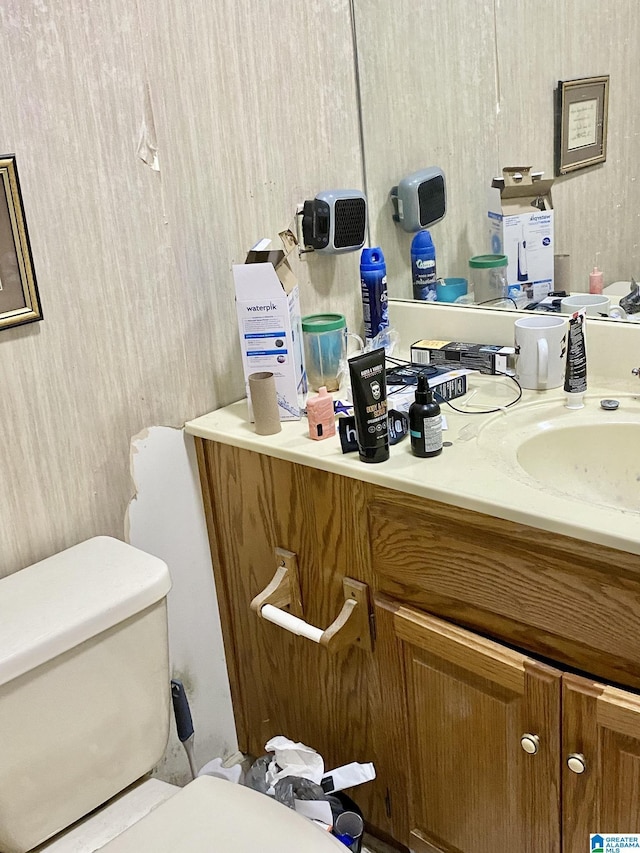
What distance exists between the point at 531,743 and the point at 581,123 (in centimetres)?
95

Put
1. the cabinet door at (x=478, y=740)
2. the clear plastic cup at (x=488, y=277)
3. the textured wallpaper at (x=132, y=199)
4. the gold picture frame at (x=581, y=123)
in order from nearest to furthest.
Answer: the cabinet door at (x=478, y=740) → the textured wallpaper at (x=132, y=199) → the gold picture frame at (x=581, y=123) → the clear plastic cup at (x=488, y=277)

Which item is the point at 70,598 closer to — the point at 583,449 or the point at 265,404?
the point at 265,404

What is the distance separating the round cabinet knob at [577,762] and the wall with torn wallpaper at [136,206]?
0.75 metres

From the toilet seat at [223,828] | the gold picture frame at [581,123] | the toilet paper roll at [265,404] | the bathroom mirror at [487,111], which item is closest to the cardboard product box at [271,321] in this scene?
the toilet paper roll at [265,404]

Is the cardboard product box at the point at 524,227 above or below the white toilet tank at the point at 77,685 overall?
above

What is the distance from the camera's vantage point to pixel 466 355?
1533 millimetres

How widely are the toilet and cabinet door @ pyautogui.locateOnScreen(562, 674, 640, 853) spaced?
328mm

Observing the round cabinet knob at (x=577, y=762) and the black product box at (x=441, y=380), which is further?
the black product box at (x=441, y=380)

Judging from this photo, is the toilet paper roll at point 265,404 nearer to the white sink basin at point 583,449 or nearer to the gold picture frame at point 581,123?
the white sink basin at point 583,449

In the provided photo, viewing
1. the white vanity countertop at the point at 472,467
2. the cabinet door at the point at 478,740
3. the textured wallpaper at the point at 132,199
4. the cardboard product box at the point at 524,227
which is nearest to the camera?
the white vanity countertop at the point at 472,467

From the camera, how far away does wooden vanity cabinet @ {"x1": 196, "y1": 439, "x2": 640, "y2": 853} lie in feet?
3.39

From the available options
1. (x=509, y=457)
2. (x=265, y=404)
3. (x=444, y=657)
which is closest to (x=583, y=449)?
(x=509, y=457)

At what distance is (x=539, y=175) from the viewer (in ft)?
4.74

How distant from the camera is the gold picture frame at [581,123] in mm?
1319
